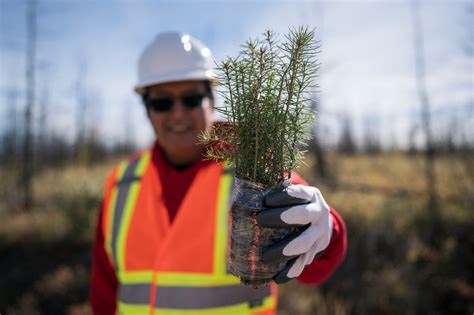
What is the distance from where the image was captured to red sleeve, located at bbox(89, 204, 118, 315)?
262cm

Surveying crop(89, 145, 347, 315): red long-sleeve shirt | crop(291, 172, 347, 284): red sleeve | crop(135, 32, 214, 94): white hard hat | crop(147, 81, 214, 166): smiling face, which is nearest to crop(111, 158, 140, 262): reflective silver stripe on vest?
crop(89, 145, 347, 315): red long-sleeve shirt

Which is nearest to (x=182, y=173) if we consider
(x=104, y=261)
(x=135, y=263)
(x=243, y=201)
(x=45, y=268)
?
(x=135, y=263)

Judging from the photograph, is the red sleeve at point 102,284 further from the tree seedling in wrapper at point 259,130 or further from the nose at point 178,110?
the tree seedling in wrapper at point 259,130

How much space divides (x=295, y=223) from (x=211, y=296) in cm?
105

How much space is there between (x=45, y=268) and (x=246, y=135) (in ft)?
31.2

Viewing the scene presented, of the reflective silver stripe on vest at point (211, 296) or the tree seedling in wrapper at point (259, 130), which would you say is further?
the reflective silver stripe on vest at point (211, 296)

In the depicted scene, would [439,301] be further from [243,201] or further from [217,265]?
[243,201]

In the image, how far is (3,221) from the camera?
1055 centimetres

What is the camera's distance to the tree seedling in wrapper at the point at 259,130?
117 centimetres

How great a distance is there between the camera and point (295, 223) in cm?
128

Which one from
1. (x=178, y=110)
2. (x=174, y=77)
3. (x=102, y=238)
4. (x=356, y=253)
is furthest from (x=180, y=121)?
(x=356, y=253)

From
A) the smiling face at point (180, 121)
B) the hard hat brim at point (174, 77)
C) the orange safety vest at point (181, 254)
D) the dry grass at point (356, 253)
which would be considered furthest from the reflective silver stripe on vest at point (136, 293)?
the dry grass at point (356, 253)

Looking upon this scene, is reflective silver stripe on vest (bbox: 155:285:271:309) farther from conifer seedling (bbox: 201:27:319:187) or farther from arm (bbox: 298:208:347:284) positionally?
conifer seedling (bbox: 201:27:319:187)

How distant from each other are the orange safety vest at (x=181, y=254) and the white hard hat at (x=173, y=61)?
0.74 m
